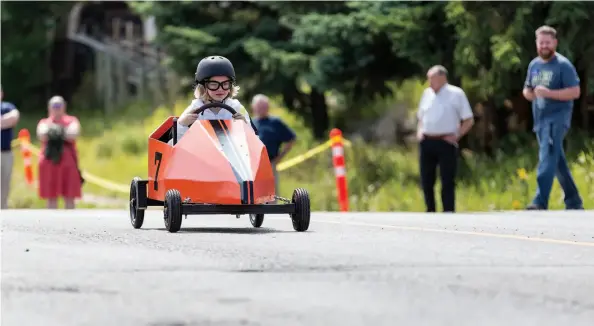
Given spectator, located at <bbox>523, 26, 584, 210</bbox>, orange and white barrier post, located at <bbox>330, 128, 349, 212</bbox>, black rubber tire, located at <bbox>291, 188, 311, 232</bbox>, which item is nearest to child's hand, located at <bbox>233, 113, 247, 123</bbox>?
black rubber tire, located at <bbox>291, 188, 311, 232</bbox>

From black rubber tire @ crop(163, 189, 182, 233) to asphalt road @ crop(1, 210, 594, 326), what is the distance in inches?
5.4

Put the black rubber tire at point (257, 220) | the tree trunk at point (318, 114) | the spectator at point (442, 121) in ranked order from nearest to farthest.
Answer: the black rubber tire at point (257, 220) < the spectator at point (442, 121) < the tree trunk at point (318, 114)

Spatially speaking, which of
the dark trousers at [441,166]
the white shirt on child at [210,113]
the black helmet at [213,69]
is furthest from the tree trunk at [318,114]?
the black helmet at [213,69]

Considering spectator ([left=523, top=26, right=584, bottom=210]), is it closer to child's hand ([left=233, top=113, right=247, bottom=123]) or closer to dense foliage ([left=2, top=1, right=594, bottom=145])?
dense foliage ([left=2, top=1, right=594, bottom=145])

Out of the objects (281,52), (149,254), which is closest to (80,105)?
(281,52)

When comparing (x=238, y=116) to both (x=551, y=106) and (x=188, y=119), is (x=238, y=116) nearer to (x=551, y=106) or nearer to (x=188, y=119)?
(x=188, y=119)

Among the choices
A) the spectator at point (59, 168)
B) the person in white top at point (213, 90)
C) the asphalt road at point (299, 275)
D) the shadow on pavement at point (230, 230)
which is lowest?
the asphalt road at point (299, 275)

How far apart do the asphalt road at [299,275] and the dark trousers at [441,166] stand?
12.9 feet

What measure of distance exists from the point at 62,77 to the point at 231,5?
71.4 feet

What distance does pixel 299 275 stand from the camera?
9.20m

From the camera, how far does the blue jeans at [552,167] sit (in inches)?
671

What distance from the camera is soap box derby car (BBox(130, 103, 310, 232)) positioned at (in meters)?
12.5

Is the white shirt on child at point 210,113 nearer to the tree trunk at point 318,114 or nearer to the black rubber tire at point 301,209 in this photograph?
the black rubber tire at point 301,209

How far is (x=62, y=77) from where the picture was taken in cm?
5150
